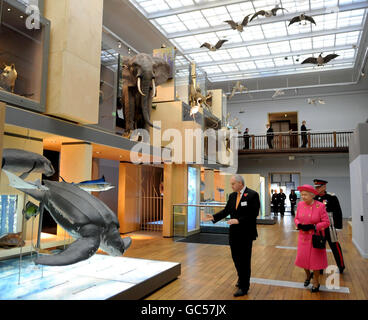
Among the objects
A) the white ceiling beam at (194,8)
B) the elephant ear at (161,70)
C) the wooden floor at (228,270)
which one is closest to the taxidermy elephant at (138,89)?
the elephant ear at (161,70)

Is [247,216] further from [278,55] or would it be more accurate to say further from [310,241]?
[278,55]

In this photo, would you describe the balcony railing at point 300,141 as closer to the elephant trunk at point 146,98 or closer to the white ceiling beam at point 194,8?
the white ceiling beam at point 194,8

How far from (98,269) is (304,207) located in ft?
10.6

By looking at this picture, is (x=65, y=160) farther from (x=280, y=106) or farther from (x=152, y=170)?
(x=280, y=106)

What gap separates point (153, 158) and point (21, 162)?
694 centimetres

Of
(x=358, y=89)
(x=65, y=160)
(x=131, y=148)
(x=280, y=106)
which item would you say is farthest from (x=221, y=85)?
(x=65, y=160)

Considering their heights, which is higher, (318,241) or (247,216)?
(247,216)

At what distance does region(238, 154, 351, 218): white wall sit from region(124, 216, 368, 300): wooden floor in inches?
464

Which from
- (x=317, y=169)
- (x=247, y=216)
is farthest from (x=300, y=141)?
(x=247, y=216)

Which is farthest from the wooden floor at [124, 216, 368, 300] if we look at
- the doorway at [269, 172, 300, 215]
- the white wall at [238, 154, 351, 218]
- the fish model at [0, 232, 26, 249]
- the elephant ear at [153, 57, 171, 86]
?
the doorway at [269, 172, 300, 215]

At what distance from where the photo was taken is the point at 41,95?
545 centimetres

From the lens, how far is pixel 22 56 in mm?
5254

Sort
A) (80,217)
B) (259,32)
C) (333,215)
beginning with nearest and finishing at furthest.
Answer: (80,217) < (333,215) < (259,32)

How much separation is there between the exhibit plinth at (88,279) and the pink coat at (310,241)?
2.05 meters
